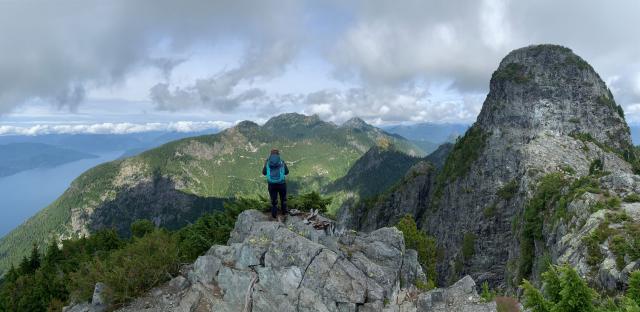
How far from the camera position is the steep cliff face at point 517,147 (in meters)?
75.6

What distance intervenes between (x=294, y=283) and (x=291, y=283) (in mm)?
174

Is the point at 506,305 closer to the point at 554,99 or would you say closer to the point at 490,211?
the point at 490,211

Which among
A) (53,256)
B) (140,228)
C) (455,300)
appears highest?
(455,300)

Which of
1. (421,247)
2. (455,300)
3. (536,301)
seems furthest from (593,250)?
(536,301)

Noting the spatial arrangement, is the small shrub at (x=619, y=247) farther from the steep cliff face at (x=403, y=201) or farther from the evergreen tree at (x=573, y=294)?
the steep cliff face at (x=403, y=201)

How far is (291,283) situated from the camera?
2036 cm

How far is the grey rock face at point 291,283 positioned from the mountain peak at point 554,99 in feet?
256

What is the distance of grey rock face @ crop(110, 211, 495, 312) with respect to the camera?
20.0 meters

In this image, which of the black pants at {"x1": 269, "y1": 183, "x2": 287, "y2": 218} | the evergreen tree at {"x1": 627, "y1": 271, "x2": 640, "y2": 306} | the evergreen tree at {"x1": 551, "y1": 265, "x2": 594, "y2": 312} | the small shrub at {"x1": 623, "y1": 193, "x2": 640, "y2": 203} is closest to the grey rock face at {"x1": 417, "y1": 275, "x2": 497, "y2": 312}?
the evergreen tree at {"x1": 551, "y1": 265, "x2": 594, "y2": 312}

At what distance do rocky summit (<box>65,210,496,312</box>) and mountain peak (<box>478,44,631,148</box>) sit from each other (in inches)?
3041

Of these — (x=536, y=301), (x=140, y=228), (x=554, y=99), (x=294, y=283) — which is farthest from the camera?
(x=554, y=99)

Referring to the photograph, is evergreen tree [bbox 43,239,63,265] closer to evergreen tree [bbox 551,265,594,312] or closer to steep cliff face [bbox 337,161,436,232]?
evergreen tree [bbox 551,265,594,312]

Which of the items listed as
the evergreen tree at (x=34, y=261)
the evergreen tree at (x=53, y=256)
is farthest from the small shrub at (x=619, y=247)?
the evergreen tree at (x=34, y=261)

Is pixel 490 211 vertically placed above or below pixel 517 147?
below
